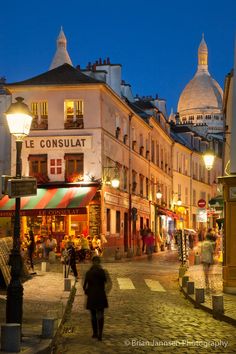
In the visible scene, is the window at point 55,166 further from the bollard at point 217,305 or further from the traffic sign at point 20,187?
the traffic sign at point 20,187

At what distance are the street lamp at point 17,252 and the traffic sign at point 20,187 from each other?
0.22 meters

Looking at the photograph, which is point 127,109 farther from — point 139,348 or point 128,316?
point 139,348

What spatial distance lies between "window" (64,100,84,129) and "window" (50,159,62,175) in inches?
81.2

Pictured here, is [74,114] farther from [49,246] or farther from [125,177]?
[49,246]

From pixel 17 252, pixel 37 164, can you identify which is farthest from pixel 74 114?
pixel 17 252

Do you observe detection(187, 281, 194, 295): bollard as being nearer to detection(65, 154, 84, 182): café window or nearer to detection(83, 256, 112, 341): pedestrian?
detection(83, 256, 112, 341): pedestrian

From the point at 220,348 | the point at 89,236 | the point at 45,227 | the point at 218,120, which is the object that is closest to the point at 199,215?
the point at 89,236

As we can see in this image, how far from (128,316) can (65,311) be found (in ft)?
4.60

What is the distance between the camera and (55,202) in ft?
122

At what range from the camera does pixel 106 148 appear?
40.3 m

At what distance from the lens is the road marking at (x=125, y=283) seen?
2122cm

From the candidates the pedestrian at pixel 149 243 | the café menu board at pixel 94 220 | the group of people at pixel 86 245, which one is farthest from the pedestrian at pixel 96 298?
the pedestrian at pixel 149 243

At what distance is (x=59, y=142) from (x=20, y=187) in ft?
91.0

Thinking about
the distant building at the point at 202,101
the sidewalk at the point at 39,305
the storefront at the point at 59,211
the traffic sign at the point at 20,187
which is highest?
the distant building at the point at 202,101
